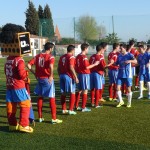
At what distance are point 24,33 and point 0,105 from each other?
4249mm

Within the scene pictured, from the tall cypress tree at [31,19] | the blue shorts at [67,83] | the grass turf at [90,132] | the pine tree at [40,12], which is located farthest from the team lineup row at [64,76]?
the pine tree at [40,12]

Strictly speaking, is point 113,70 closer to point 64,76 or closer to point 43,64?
point 64,76

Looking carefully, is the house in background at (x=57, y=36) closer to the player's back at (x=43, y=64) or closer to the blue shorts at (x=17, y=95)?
the player's back at (x=43, y=64)

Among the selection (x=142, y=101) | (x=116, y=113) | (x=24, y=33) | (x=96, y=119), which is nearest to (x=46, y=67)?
(x=24, y=33)

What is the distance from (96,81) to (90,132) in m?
3.29

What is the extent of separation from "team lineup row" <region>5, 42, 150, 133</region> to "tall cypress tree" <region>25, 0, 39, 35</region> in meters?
66.2

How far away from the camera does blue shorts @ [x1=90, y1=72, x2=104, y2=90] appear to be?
34.0 ft

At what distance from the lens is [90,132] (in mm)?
7301

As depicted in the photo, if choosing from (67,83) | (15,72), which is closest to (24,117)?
(15,72)

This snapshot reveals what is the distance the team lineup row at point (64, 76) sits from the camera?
7.37 m

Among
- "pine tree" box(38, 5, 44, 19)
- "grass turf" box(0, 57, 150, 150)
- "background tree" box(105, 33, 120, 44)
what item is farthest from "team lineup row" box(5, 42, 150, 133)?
"pine tree" box(38, 5, 44, 19)

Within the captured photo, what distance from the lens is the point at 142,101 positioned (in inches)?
438

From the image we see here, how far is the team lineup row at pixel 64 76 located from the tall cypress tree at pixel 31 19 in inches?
2607

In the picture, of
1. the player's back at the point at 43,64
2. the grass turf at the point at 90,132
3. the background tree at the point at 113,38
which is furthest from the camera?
the background tree at the point at 113,38
